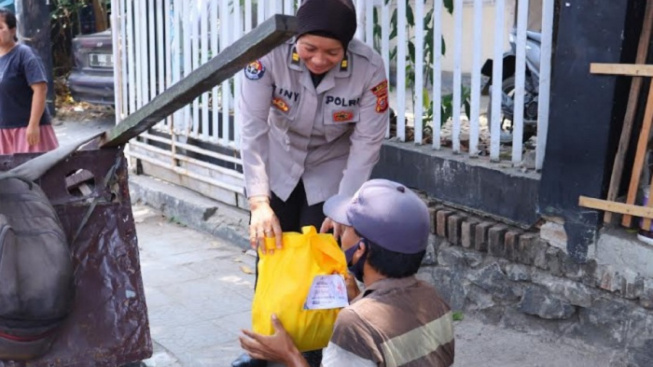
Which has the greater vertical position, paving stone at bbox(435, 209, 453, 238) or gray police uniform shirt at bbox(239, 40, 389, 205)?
gray police uniform shirt at bbox(239, 40, 389, 205)

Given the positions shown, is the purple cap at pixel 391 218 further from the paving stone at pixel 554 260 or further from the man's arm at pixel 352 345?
the paving stone at pixel 554 260

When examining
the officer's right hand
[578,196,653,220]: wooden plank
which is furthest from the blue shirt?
[578,196,653,220]: wooden plank

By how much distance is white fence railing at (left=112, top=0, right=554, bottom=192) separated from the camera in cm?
425

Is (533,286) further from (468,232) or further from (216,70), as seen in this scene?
(216,70)

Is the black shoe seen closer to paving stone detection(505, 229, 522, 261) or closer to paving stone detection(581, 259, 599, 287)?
paving stone detection(505, 229, 522, 261)

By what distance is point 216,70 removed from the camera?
2.58 metres

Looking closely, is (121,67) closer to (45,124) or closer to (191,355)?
(45,124)

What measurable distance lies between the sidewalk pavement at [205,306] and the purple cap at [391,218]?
5.80ft

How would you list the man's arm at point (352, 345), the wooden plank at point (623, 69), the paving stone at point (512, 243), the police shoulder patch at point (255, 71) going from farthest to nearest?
1. the paving stone at point (512, 243)
2. the wooden plank at point (623, 69)
3. the police shoulder patch at point (255, 71)
4. the man's arm at point (352, 345)

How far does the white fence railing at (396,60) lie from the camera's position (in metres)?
4.25

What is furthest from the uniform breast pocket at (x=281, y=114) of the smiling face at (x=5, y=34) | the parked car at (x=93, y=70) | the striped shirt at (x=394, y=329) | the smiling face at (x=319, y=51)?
the parked car at (x=93, y=70)

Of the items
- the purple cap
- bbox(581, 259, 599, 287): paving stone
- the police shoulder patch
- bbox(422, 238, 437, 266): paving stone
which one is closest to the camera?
the purple cap

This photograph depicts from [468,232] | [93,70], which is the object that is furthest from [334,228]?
[93,70]

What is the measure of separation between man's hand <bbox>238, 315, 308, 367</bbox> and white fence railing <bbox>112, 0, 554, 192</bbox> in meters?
1.83
